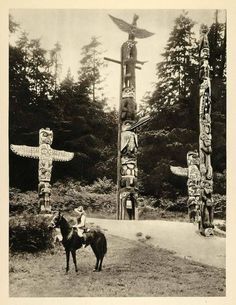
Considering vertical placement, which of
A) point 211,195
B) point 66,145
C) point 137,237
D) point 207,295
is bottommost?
point 207,295

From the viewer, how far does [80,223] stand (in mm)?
5758

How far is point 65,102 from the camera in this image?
19.6 feet

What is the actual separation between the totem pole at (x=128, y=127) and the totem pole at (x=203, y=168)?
561mm

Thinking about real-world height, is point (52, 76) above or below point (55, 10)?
below

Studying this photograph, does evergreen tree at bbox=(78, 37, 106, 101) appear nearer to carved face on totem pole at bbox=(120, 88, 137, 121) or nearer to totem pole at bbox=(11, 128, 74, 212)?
carved face on totem pole at bbox=(120, 88, 137, 121)

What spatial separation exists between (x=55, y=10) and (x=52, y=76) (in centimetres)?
79

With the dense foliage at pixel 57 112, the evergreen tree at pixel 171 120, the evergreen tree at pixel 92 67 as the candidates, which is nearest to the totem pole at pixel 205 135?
the evergreen tree at pixel 171 120

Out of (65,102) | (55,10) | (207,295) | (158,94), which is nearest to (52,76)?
(65,102)

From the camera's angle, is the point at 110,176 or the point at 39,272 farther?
the point at 110,176

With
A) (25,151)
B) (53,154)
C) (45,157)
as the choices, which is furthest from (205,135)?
(25,151)

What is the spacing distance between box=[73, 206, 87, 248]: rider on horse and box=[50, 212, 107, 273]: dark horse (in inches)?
1.4

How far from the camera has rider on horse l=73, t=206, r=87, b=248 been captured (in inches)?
225

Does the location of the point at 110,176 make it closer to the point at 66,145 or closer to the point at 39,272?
the point at 66,145

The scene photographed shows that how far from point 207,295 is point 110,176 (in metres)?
1.84
